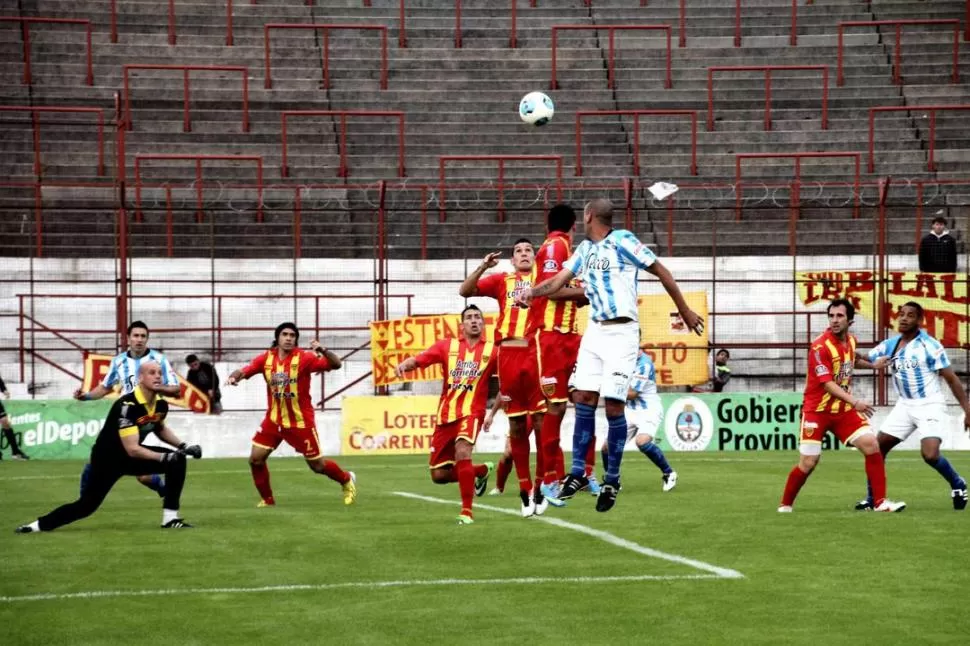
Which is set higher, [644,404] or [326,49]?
[326,49]

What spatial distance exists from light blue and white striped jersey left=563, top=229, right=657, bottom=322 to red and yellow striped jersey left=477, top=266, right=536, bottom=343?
4.78 ft

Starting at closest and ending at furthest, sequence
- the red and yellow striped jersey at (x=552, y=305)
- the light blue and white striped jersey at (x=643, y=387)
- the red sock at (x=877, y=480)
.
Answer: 1. the red and yellow striped jersey at (x=552, y=305)
2. the red sock at (x=877, y=480)
3. the light blue and white striped jersey at (x=643, y=387)

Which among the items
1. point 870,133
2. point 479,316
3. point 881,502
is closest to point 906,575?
point 881,502

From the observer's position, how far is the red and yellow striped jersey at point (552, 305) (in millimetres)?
14328

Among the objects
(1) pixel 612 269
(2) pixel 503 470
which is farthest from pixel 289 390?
(1) pixel 612 269

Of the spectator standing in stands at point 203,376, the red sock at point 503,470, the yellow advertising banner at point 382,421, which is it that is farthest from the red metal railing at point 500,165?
the red sock at point 503,470

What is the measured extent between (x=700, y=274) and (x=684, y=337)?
3560 mm

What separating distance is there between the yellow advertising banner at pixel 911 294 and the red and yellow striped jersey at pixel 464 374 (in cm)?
1451

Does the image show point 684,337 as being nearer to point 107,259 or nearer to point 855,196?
point 855,196

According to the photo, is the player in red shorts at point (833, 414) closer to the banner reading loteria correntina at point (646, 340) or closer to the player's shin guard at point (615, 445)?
the player's shin guard at point (615, 445)

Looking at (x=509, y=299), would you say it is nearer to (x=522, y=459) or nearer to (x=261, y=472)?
(x=522, y=459)

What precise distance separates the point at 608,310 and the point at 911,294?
17.4m

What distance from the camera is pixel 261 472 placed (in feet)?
54.7

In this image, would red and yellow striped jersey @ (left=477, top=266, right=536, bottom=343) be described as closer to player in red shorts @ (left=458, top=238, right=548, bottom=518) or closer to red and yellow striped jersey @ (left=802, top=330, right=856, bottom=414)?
player in red shorts @ (left=458, top=238, right=548, bottom=518)
